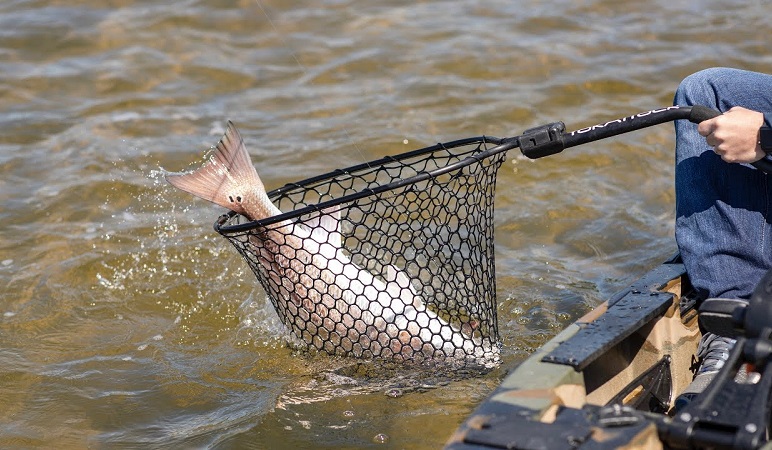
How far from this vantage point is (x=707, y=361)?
334 cm

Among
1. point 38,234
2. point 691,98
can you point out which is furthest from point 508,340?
point 38,234

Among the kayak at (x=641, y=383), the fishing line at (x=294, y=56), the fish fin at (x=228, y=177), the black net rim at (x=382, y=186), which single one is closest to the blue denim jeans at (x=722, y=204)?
the kayak at (x=641, y=383)

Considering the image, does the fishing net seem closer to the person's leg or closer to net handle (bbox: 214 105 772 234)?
net handle (bbox: 214 105 772 234)

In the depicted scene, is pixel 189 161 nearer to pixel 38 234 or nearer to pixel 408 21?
pixel 38 234

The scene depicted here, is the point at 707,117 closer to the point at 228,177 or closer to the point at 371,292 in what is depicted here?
the point at 371,292

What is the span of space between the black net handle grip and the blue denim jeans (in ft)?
0.51

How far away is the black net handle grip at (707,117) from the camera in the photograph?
10.9 ft

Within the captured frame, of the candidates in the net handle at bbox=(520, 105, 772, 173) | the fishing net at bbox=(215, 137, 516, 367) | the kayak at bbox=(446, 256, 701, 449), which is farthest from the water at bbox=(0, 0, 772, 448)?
the net handle at bbox=(520, 105, 772, 173)

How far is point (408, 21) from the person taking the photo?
9.27 m

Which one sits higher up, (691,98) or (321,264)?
(691,98)

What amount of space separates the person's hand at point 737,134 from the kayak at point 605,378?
543mm

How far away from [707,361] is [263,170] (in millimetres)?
4031

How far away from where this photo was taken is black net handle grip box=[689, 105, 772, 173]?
331 centimetres

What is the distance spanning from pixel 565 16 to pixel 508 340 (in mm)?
5554
